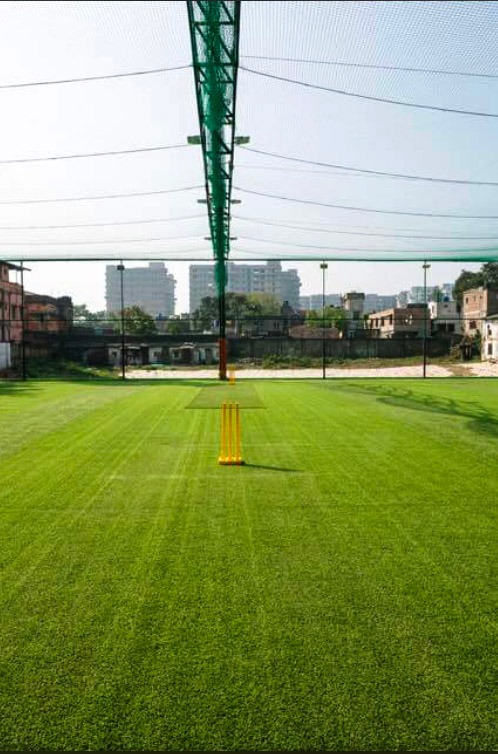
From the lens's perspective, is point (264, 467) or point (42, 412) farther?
point (42, 412)

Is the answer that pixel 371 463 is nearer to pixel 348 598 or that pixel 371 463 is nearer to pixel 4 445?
pixel 348 598

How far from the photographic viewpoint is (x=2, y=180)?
1111 cm

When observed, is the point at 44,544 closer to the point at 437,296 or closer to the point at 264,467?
the point at 264,467

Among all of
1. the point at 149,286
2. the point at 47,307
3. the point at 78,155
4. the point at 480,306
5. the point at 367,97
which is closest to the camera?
the point at 367,97

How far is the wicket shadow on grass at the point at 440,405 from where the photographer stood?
10750 millimetres

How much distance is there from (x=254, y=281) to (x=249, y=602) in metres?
173

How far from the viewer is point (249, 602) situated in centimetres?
335

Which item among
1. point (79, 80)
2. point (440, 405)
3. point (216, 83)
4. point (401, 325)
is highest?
point (216, 83)

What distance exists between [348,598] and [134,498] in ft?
9.39

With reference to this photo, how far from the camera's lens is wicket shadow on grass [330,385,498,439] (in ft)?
35.3

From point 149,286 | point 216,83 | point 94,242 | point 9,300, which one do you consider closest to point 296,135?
point 216,83

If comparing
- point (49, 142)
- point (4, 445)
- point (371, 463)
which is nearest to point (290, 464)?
point (371, 463)

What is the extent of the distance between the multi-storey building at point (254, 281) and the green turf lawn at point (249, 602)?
6445 inches

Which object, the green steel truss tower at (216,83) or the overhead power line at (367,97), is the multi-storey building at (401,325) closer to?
the green steel truss tower at (216,83)
